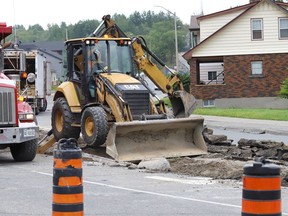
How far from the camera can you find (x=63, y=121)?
20.4m

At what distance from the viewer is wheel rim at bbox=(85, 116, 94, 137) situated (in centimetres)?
1870

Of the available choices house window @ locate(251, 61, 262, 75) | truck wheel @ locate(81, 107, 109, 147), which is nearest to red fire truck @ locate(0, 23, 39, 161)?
truck wheel @ locate(81, 107, 109, 147)

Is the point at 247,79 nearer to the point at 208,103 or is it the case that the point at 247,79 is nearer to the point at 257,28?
the point at 208,103

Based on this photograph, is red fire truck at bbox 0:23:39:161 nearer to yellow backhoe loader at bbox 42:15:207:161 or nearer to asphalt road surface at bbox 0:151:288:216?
asphalt road surface at bbox 0:151:288:216

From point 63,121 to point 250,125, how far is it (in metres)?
12.5

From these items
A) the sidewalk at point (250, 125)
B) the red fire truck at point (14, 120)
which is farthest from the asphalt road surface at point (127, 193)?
the sidewalk at point (250, 125)

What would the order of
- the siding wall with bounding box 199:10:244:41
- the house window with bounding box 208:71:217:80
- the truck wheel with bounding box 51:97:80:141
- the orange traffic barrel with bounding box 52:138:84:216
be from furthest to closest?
1. the house window with bounding box 208:71:217:80
2. the siding wall with bounding box 199:10:244:41
3. the truck wheel with bounding box 51:97:80:141
4. the orange traffic barrel with bounding box 52:138:84:216

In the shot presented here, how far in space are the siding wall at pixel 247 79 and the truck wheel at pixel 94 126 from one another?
1192 inches

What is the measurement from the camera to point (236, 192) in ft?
41.2

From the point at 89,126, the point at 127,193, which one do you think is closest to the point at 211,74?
the point at 89,126

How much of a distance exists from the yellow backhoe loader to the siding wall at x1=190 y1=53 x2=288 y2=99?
27.0m

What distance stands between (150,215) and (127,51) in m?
10.3

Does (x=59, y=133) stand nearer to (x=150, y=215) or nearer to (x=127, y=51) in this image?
(x=127, y=51)

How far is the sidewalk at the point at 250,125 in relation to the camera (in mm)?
28891
